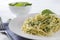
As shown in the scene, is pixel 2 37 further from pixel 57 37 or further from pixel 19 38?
pixel 57 37

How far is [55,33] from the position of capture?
0.69m

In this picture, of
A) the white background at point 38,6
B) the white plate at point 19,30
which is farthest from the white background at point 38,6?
the white plate at point 19,30

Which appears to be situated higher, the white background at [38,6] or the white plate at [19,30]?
the white background at [38,6]

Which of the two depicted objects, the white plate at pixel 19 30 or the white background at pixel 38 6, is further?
the white background at pixel 38 6

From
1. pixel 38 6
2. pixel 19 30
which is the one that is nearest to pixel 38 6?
pixel 38 6

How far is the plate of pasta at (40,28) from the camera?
0.64m

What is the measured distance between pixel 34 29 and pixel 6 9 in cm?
50

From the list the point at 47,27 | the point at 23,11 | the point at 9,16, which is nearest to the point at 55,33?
the point at 47,27

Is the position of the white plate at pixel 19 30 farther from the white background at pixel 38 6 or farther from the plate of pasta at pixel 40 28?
the white background at pixel 38 6

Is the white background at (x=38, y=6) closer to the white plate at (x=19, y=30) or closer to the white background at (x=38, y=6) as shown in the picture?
the white background at (x=38, y=6)

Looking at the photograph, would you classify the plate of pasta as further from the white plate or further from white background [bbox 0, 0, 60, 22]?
white background [bbox 0, 0, 60, 22]

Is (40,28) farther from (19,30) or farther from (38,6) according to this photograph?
(38,6)

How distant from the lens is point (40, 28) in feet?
2.23

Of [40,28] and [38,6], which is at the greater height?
[38,6]
